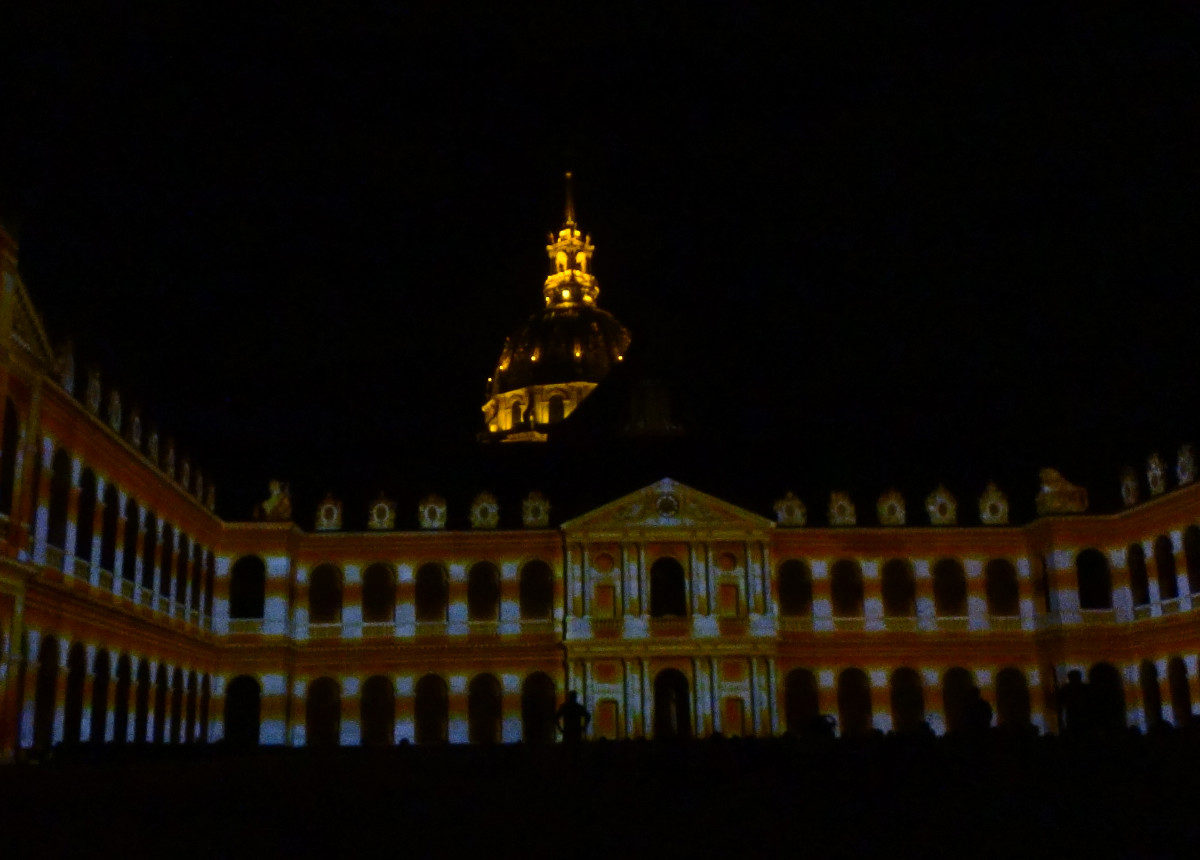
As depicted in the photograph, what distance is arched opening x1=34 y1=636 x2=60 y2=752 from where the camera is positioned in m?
26.6

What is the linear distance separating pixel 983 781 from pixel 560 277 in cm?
6219

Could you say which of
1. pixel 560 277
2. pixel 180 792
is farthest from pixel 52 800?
pixel 560 277

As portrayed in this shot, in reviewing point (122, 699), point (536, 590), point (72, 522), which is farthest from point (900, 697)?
point (72, 522)

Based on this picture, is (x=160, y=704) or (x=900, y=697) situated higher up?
(x=900, y=697)

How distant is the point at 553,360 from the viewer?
67.6 meters

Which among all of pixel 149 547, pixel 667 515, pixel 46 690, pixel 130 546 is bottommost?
pixel 46 690

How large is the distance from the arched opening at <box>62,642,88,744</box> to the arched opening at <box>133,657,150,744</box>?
4102 mm

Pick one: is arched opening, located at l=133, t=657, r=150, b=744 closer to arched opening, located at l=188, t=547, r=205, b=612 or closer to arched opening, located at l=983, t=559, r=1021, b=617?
arched opening, located at l=188, t=547, r=205, b=612

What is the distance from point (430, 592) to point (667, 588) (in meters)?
8.34

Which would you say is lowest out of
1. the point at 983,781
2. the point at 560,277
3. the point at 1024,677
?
the point at 983,781

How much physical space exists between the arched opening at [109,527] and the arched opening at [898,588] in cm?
2607

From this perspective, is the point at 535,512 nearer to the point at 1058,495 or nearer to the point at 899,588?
the point at 899,588

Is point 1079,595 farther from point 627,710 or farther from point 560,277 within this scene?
point 560,277

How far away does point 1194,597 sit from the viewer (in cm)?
3878
